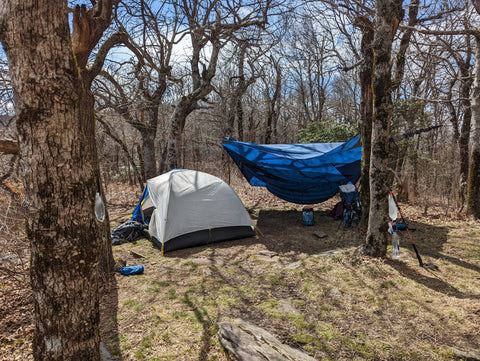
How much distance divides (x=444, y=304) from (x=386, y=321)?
681mm

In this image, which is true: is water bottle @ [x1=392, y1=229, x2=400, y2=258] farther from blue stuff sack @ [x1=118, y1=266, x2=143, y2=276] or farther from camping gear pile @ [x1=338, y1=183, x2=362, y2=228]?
blue stuff sack @ [x1=118, y1=266, x2=143, y2=276]

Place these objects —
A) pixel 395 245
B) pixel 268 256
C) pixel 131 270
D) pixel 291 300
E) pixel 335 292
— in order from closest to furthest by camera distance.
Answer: pixel 291 300, pixel 335 292, pixel 131 270, pixel 395 245, pixel 268 256

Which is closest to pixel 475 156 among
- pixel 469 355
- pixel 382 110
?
pixel 382 110

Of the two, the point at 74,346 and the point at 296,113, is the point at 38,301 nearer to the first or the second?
the point at 74,346

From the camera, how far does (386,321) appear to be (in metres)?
2.52

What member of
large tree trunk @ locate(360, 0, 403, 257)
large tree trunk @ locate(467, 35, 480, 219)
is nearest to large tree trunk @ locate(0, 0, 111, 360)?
large tree trunk @ locate(360, 0, 403, 257)

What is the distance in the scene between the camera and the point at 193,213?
4.67 meters

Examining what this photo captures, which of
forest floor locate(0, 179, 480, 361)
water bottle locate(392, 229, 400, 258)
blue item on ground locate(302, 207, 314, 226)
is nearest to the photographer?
forest floor locate(0, 179, 480, 361)

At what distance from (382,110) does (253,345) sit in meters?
2.90

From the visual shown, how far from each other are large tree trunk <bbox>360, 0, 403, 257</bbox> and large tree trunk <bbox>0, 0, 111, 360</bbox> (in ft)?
10.3

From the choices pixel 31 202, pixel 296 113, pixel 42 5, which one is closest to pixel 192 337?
pixel 31 202

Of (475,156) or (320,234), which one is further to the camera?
(475,156)

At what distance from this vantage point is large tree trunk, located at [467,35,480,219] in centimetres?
511

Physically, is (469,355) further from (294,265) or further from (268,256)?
(268,256)
